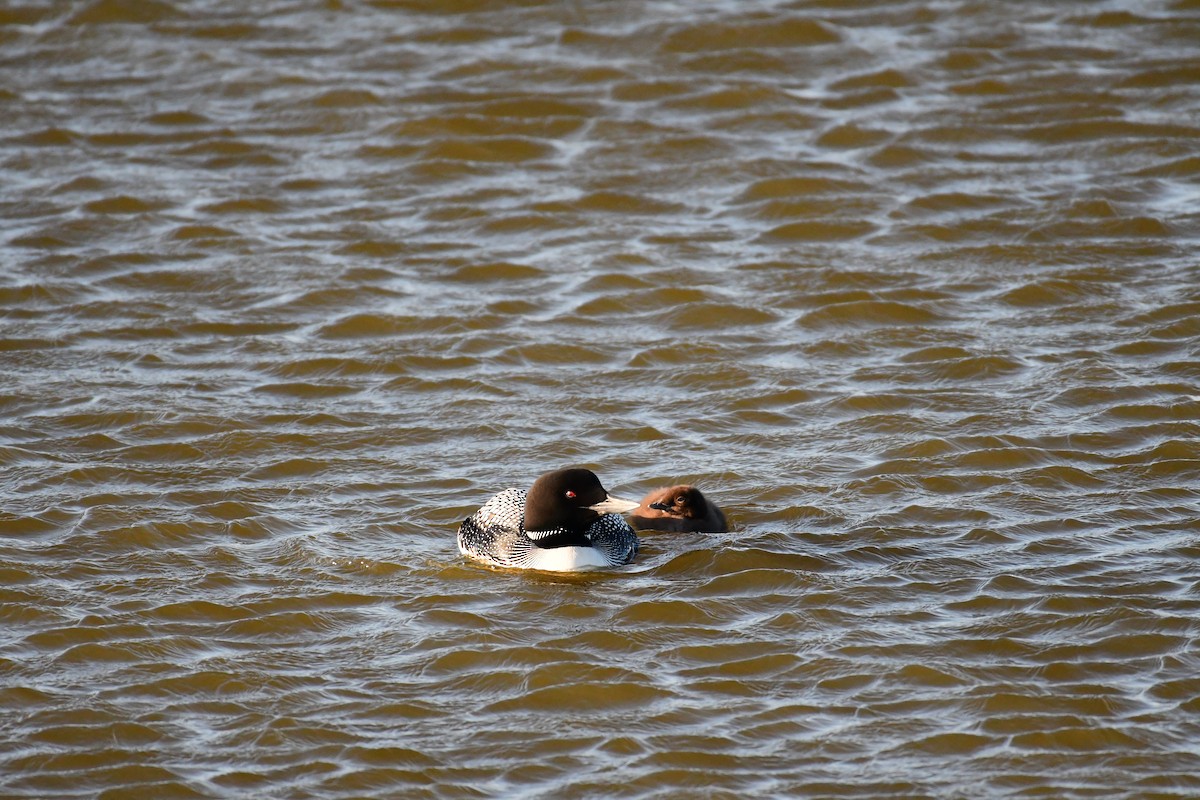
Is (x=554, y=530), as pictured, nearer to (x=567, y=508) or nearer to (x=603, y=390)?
(x=567, y=508)

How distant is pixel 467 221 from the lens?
12758 mm

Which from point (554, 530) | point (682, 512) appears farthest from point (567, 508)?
point (682, 512)

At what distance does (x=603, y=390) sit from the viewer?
406 inches

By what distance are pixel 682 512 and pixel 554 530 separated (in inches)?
26.8

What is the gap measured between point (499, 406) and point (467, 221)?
304 cm

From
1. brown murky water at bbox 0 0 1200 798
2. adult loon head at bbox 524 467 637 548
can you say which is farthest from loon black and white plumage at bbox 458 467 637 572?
brown murky water at bbox 0 0 1200 798

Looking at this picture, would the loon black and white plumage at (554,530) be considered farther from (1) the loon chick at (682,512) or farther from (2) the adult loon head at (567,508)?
(1) the loon chick at (682,512)

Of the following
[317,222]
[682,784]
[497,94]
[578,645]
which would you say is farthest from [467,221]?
[682,784]

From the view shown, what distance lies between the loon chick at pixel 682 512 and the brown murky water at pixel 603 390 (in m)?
0.16

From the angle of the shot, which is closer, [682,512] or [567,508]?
[567,508]

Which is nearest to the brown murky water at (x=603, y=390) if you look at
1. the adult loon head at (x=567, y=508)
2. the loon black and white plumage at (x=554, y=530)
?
the loon black and white plumage at (x=554, y=530)

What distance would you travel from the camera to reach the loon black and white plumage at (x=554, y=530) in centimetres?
823

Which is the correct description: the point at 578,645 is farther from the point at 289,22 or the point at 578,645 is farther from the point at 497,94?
the point at 289,22

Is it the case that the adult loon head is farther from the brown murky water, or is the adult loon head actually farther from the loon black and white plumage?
the brown murky water
